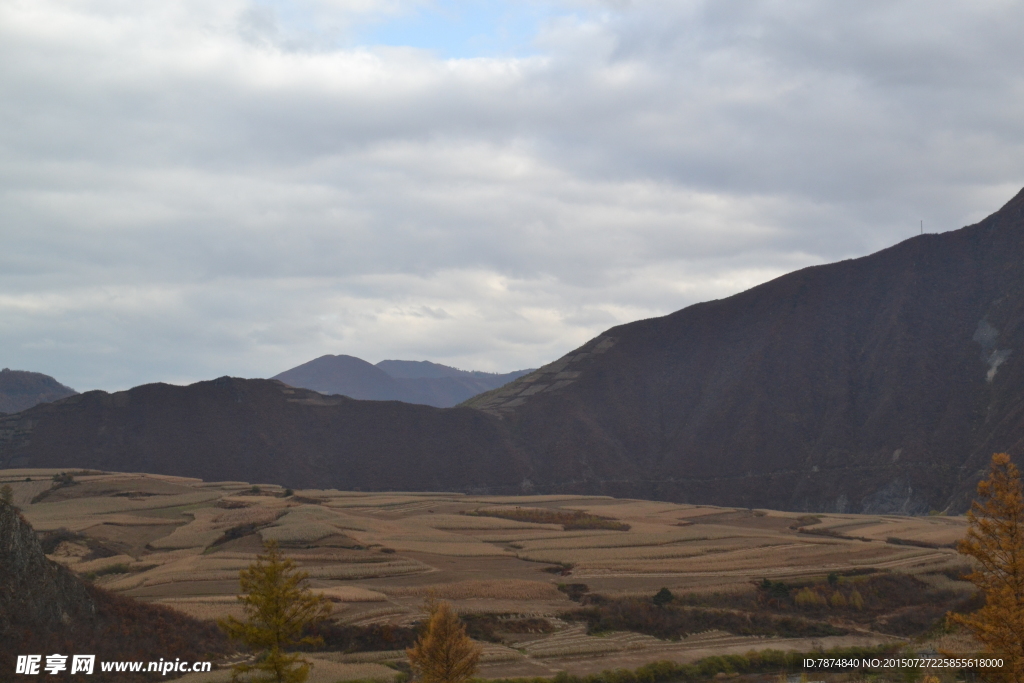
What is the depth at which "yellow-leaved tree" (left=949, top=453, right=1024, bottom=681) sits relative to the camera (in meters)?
23.5

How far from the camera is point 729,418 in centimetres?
13000

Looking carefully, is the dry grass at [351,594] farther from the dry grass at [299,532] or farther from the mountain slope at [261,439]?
the mountain slope at [261,439]

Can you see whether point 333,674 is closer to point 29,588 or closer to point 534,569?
point 29,588

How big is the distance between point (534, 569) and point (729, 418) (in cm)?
8243

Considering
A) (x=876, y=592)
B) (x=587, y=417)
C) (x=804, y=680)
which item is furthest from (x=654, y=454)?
(x=804, y=680)

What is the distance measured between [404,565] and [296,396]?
9438 centimetres

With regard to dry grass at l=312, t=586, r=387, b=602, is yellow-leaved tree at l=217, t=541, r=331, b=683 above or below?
above

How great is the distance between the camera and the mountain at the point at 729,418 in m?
109

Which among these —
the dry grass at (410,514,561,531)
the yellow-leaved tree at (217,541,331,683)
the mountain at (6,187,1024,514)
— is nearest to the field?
the dry grass at (410,514,561,531)

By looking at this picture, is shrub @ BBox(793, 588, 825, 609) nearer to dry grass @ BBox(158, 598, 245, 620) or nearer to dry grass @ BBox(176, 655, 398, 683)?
dry grass @ BBox(176, 655, 398, 683)

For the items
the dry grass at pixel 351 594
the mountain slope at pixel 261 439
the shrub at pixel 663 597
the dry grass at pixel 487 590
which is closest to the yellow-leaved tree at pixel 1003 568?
the shrub at pixel 663 597

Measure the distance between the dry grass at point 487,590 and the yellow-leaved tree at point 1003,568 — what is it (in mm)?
23426

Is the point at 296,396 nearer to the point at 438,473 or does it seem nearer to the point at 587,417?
the point at 438,473

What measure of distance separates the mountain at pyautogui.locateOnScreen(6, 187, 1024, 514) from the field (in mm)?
28318
